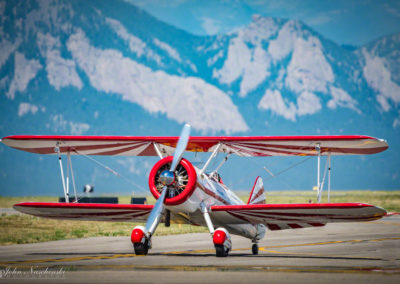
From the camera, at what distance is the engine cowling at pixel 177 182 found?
588 inches

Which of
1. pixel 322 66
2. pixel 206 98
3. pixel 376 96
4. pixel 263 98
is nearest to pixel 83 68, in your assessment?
pixel 206 98

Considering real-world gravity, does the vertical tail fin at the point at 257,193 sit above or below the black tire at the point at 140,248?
above

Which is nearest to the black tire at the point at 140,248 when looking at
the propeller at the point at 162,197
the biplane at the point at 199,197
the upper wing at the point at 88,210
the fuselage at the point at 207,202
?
the biplane at the point at 199,197

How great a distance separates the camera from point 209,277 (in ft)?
33.4

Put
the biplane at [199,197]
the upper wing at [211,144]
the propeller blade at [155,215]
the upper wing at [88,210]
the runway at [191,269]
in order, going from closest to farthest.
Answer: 1. the runway at [191,269]
2. the propeller blade at [155,215]
3. the biplane at [199,197]
4. the upper wing at [88,210]
5. the upper wing at [211,144]

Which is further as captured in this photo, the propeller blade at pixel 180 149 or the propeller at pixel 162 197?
the propeller blade at pixel 180 149

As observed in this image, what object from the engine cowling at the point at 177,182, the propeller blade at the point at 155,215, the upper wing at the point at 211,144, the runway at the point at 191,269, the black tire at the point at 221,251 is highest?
the upper wing at the point at 211,144

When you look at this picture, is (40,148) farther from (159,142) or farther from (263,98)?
(263,98)

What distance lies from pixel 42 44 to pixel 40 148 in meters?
165

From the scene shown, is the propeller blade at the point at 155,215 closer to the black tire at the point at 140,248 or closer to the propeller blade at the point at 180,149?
the black tire at the point at 140,248

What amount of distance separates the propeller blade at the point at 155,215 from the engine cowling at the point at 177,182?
22 centimetres

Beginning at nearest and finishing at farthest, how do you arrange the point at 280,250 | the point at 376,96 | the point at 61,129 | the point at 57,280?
the point at 57,280
the point at 280,250
the point at 61,129
the point at 376,96

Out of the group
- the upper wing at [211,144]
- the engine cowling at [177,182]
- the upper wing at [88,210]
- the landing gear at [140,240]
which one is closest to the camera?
the landing gear at [140,240]

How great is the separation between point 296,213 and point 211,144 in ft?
12.0
